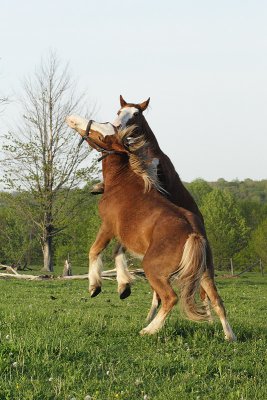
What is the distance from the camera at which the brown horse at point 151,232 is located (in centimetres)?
779

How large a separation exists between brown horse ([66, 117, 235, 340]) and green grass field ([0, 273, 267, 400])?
0.41 m

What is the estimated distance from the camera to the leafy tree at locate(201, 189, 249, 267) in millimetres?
61531

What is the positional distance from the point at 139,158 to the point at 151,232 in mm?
1393

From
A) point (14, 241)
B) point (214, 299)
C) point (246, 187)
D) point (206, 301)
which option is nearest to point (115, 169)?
point (206, 301)

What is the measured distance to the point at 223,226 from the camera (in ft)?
203

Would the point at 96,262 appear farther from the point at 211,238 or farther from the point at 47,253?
the point at 211,238

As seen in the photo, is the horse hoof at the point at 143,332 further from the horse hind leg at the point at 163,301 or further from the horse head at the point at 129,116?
the horse head at the point at 129,116

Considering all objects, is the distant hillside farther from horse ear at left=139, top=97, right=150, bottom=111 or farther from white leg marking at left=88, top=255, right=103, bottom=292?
white leg marking at left=88, top=255, right=103, bottom=292

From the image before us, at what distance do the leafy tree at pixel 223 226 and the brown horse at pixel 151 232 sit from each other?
52.8 meters

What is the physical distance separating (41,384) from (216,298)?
318cm

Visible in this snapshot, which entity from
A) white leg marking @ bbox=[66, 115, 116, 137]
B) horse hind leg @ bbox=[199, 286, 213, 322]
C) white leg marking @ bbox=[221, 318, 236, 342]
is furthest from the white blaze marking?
white leg marking @ bbox=[221, 318, 236, 342]

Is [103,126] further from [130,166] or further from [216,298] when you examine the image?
[216,298]

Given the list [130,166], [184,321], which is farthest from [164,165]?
[184,321]

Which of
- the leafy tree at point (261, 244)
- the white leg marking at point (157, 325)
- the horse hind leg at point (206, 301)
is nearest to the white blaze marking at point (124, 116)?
the horse hind leg at point (206, 301)
